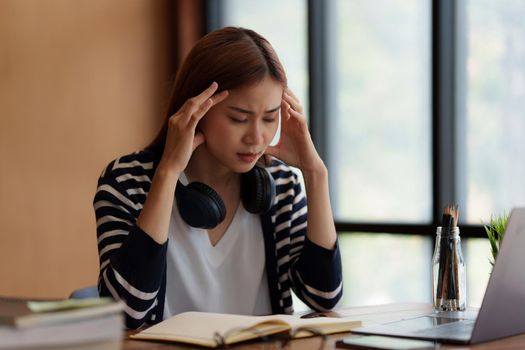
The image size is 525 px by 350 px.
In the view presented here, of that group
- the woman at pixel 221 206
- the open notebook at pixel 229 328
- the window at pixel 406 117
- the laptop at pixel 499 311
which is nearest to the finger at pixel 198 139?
the woman at pixel 221 206

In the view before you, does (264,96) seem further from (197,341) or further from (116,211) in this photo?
(197,341)

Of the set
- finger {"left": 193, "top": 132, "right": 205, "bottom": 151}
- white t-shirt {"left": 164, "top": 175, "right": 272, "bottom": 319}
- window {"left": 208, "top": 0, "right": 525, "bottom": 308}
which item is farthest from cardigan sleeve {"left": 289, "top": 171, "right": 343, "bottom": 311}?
window {"left": 208, "top": 0, "right": 525, "bottom": 308}

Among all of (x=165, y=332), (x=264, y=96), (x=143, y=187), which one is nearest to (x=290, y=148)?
(x=264, y=96)

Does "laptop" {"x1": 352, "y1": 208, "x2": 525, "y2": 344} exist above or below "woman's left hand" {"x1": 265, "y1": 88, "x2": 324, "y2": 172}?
below

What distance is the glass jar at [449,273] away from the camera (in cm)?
178

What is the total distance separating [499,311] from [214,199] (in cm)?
71

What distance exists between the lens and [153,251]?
5.71 feet

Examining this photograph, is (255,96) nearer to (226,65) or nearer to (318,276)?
(226,65)

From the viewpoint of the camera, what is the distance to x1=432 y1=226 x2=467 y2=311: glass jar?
178 cm

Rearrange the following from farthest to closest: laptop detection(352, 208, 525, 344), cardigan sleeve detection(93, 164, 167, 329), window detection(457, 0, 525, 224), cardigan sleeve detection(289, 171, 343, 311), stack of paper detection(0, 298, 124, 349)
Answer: window detection(457, 0, 525, 224) → cardigan sleeve detection(289, 171, 343, 311) → cardigan sleeve detection(93, 164, 167, 329) → laptop detection(352, 208, 525, 344) → stack of paper detection(0, 298, 124, 349)

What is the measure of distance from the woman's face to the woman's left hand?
108mm

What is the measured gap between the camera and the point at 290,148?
2133mm

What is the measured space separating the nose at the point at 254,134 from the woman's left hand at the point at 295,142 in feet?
0.56

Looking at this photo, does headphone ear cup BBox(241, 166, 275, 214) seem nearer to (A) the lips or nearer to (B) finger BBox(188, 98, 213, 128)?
(A) the lips
